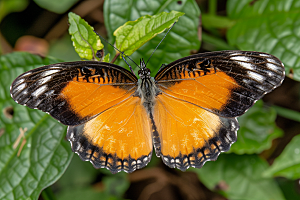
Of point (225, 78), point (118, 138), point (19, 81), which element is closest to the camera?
point (19, 81)

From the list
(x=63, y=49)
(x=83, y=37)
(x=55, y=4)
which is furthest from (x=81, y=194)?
(x=55, y=4)

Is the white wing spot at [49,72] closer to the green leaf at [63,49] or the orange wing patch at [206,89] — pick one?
the orange wing patch at [206,89]

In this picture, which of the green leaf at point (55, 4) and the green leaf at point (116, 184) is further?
the green leaf at point (116, 184)

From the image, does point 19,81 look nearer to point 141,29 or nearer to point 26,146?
point 26,146

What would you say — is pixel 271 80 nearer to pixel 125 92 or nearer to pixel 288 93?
pixel 125 92

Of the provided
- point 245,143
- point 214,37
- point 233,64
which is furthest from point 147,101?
point 214,37

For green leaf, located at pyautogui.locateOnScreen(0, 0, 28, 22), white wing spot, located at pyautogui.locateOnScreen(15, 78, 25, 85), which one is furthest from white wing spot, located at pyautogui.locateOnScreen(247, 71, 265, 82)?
green leaf, located at pyautogui.locateOnScreen(0, 0, 28, 22)

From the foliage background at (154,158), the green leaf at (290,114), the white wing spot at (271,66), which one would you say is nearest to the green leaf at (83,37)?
the foliage background at (154,158)

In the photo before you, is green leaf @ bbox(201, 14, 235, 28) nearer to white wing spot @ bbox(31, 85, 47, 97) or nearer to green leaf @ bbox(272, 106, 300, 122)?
green leaf @ bbox(272, 106, 300, 122)
